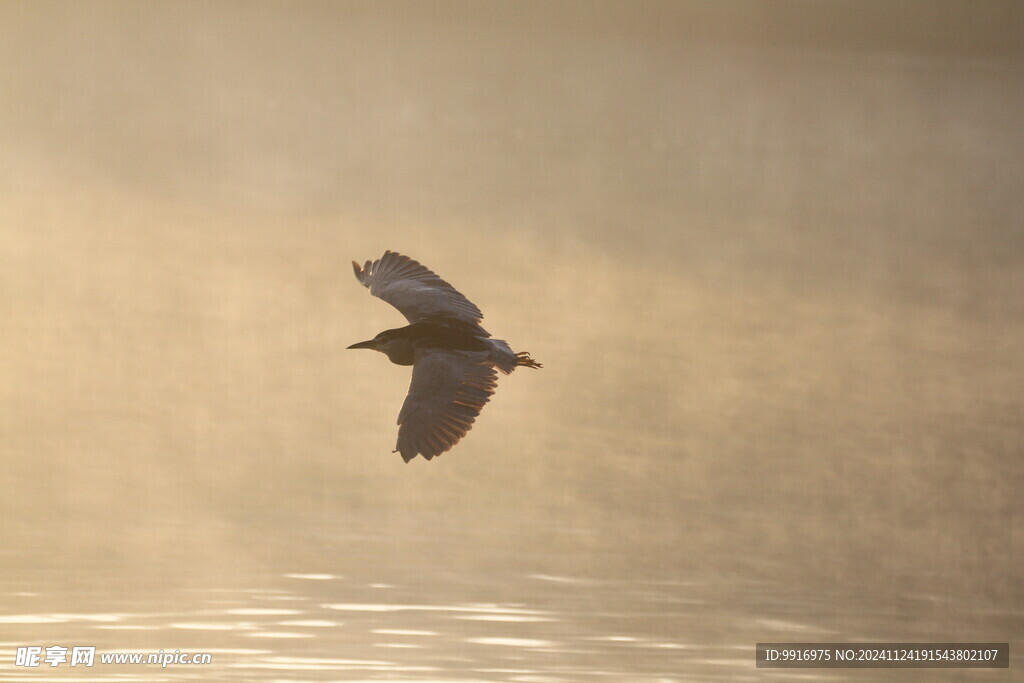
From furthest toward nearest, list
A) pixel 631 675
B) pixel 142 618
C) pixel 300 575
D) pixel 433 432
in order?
pixel 300 575 < pixel 142 618 < pixel 631 675 < pixel 433 432

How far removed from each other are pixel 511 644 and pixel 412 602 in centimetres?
31

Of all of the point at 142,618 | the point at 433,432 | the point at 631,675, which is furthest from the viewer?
the point at 142,618

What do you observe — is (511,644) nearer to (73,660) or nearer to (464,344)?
(464,344)

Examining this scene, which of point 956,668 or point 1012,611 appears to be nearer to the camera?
point 956,668

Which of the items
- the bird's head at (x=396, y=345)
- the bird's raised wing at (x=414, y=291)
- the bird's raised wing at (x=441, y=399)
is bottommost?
the bird's raised wing at (x=441, y=399)

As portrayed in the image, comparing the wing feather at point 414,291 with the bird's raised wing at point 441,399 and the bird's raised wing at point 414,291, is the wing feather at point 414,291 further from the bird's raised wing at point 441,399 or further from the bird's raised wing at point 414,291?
the bird's raised wing at point 441,399

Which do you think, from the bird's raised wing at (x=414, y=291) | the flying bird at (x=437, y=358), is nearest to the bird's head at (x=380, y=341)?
the flying bird at (x=437, y=358)

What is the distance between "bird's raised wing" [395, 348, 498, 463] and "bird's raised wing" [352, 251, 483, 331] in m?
0.14

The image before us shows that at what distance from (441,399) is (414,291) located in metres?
0.37

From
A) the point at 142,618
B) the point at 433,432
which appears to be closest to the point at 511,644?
the point at 433,432

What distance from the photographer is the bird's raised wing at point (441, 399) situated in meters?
2.78

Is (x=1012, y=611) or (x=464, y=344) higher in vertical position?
(x=464, y=344)

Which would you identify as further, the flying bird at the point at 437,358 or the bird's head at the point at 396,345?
the bird's head at the point at 396,345

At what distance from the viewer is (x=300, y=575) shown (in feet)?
11.5
